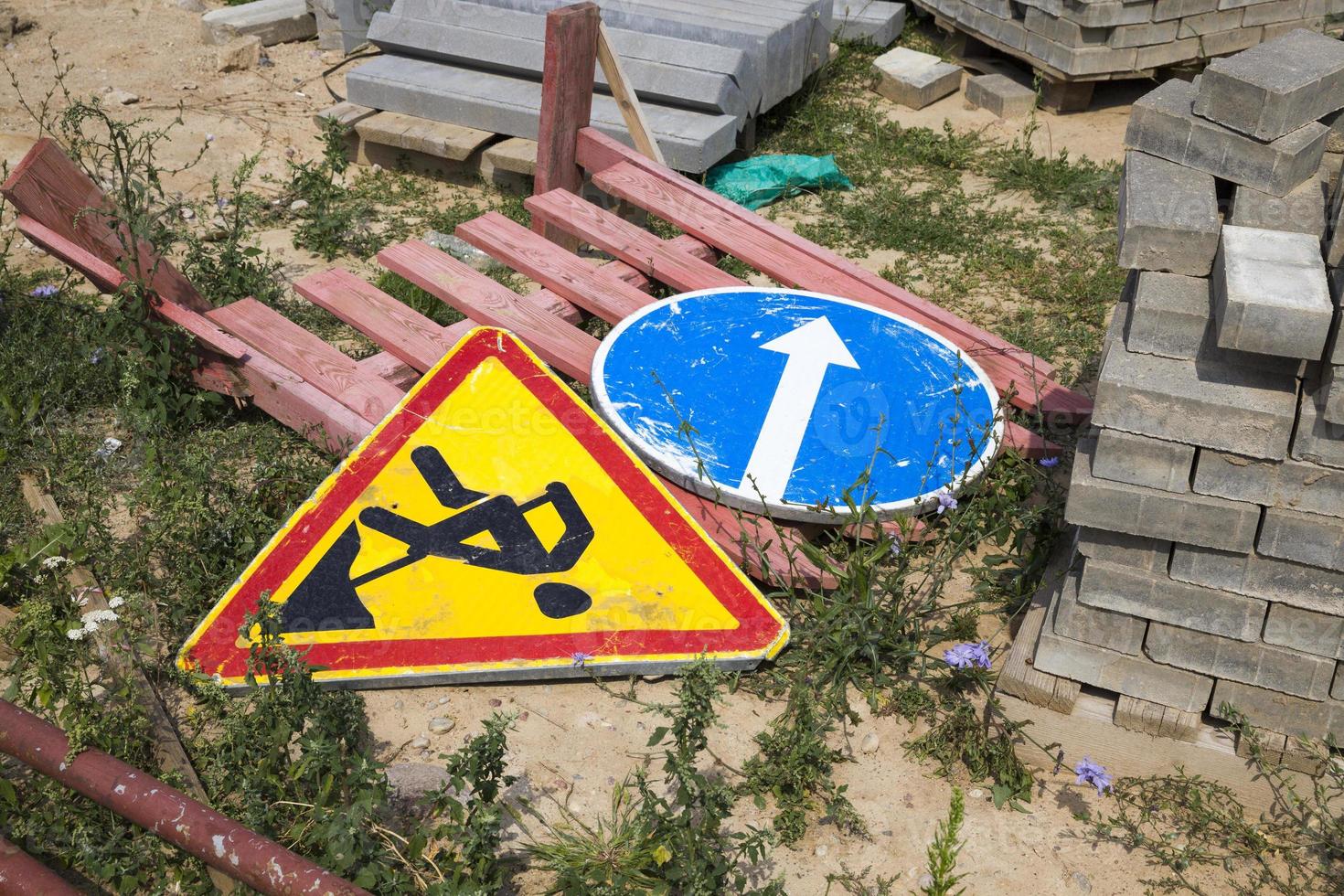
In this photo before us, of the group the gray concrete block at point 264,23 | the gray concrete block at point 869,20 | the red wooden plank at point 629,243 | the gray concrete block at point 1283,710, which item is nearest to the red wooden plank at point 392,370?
the red wooden plank at point 629,243

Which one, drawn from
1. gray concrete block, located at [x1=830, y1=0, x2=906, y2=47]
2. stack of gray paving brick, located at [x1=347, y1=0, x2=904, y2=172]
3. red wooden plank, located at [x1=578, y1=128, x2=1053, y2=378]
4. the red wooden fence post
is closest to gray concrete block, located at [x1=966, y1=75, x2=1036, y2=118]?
gray concrete block, located at [x1=830, y1=0, x2=906, y2=47]

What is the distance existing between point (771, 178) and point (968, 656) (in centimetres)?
365

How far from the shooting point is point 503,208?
611 cm

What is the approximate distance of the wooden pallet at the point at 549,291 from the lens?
156 inches

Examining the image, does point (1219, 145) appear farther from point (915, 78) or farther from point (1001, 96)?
point (915, 78)

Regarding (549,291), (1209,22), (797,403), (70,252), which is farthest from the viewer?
(1209,22)

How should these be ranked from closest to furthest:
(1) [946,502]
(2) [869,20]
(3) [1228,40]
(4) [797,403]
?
(1) [946,502], (4) [797,403], (3) [1228,40], (2) [869,20]

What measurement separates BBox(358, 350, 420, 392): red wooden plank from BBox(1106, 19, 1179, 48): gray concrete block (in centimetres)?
462

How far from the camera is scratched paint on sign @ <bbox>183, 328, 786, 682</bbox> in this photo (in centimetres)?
317

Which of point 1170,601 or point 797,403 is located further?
point 797,403

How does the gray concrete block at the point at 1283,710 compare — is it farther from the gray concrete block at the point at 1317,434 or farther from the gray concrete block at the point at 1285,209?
the gray concrete block at the point at 1285,209

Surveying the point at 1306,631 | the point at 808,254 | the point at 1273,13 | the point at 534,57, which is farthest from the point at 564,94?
the point at 1273,13

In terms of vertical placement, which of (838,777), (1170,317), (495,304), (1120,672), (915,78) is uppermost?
(1170,317)

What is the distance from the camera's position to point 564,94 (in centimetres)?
483
